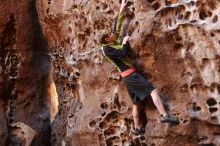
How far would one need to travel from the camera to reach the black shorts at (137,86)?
17.4 ft

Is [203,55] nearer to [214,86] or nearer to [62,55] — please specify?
[214,86]

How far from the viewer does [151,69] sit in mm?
5477

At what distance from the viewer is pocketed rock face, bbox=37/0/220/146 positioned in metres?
5.04

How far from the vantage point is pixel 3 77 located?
7156mm

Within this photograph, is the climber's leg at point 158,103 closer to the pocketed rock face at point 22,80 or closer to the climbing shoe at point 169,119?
the climbing shoe at point 169,119

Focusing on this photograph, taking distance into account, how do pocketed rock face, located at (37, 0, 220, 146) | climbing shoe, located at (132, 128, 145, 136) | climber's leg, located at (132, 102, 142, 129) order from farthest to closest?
climbing shoe, located at (132, 128, 145, 136) → climber's leg, located at (132, 102, 142, 129) → pocketed rock face, located at (37, 0, 220, 146)

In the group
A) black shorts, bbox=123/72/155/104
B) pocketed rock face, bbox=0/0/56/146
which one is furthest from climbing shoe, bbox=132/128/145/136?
pocketed rock face, bbox=0/0/56/146

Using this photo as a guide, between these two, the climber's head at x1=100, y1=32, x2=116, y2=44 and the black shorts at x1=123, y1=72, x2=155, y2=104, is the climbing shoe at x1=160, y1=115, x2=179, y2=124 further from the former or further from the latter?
the climber's head at x1=100, y1=32, x2=116, y2=44

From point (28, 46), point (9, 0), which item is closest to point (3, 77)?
point (28, 46)

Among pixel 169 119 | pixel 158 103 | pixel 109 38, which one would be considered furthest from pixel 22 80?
pixel 169 119

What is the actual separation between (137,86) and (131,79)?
4.3 inches

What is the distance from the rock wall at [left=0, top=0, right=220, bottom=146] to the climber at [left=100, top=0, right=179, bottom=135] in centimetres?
13

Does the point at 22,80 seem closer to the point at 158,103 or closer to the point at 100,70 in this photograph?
the point at 100,70

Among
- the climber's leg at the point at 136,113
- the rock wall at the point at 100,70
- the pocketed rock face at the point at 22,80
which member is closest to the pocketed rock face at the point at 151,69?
the rock wall at the point at 100,70
